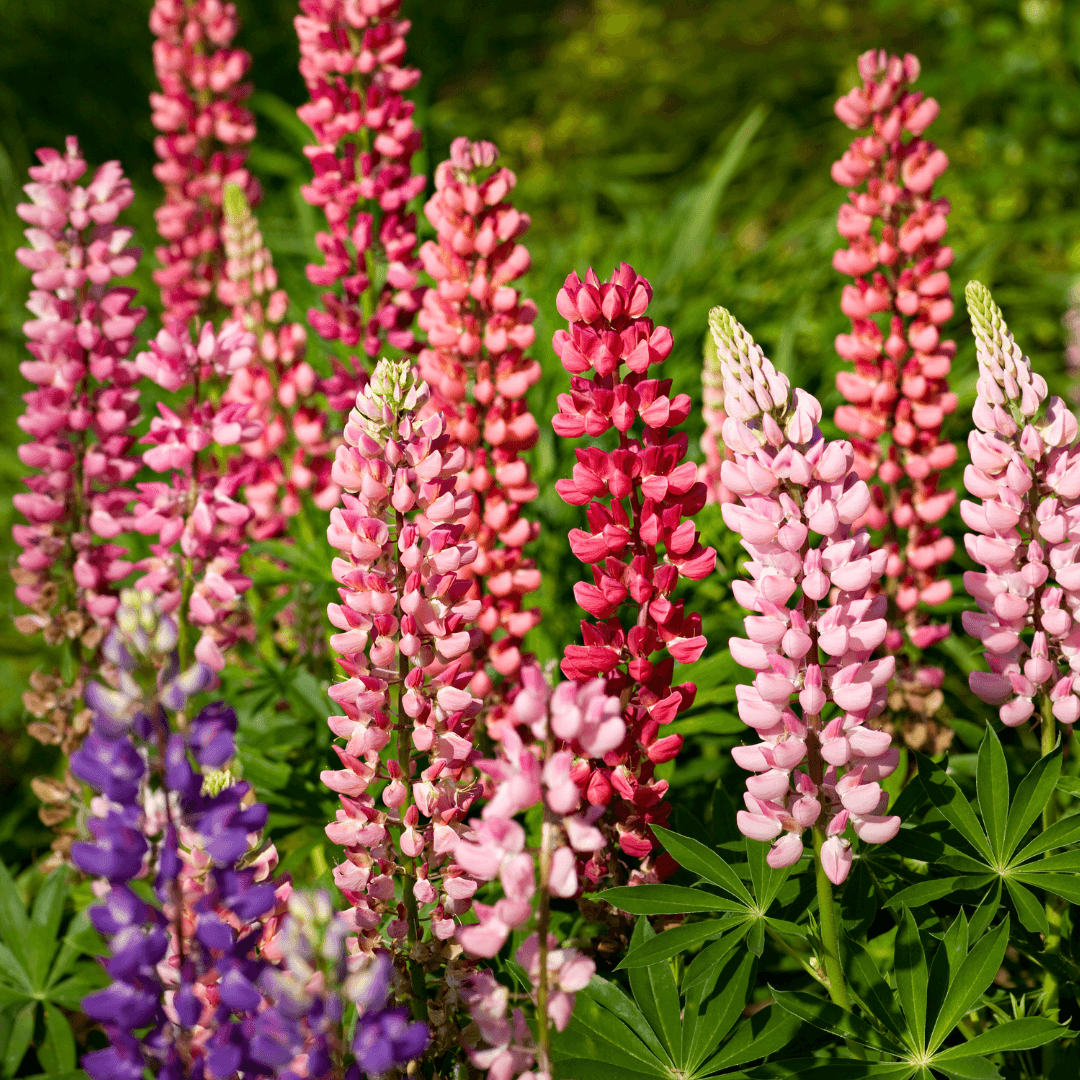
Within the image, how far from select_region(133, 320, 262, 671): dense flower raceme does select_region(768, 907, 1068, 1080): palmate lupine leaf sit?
3.78 feet

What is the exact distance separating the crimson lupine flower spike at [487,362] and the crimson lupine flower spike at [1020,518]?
2.59 feet

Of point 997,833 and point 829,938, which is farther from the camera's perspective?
point 997,833

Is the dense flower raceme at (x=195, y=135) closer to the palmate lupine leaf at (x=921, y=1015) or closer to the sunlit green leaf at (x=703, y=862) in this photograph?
the sunlit green leaf at (x=703, y=862)

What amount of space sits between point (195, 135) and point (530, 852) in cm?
249

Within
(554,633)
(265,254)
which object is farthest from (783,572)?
(265,254)

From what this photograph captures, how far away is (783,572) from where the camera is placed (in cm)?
142

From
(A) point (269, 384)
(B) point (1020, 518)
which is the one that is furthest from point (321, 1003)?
Result: (A) point (269, 384)

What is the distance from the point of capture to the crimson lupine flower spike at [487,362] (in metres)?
2.03

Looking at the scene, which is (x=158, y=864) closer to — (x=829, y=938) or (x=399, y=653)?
(x=399, y=653)

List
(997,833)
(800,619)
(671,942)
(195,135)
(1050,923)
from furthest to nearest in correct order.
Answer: (195,135) < (1050,923) < (997,833) < (671,942) < (800,619)

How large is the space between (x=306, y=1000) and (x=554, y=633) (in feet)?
5.87

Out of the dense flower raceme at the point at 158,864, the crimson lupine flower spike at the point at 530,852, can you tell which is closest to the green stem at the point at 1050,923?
the crimson lupine flower spike at the point at 530,852

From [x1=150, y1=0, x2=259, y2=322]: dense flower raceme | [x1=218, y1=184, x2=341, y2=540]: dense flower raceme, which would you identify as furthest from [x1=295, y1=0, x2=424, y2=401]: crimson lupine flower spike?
[x1=150, y1=0, x2=259, y2=322]: dense flower raceme

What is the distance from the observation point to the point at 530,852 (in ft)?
3.89
